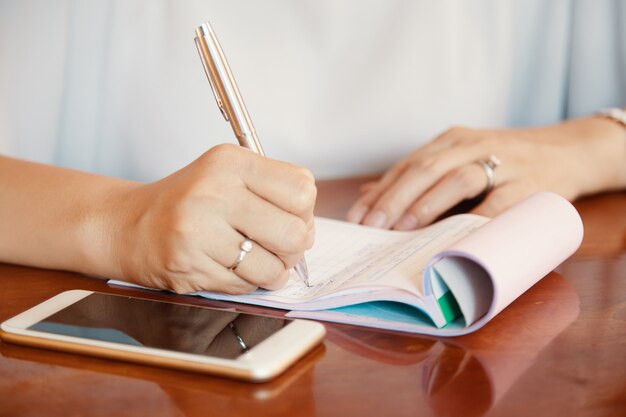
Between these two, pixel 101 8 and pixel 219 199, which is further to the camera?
pixel 101 8

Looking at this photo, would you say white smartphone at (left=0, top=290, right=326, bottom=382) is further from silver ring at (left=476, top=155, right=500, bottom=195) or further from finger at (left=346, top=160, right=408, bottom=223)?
silver ring at (left=476, top=155, right=500, bottom=195)

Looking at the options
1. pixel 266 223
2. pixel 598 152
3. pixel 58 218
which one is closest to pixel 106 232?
pixel 58 218

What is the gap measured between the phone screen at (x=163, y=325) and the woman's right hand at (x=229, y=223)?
0.14 ft

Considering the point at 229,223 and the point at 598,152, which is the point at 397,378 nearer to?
the point at 229,223

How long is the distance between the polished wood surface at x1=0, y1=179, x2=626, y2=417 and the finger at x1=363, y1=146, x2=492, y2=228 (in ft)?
1.00

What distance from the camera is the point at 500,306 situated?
0.74 meters

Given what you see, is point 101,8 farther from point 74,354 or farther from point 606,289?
point 606,289

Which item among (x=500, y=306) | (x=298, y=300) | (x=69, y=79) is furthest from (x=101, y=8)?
(x=500, y=306)

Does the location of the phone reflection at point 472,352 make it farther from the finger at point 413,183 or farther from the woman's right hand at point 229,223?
the finger at point 413,183

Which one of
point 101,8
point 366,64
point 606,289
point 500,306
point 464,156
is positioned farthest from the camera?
point 366,64

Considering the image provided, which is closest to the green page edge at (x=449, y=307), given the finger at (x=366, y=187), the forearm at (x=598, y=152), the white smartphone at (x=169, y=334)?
the white smartphone at (x=169, y=334)

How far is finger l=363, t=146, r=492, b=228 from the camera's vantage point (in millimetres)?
1101

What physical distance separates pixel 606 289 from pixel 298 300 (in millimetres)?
312

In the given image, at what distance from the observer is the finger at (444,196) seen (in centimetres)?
110
